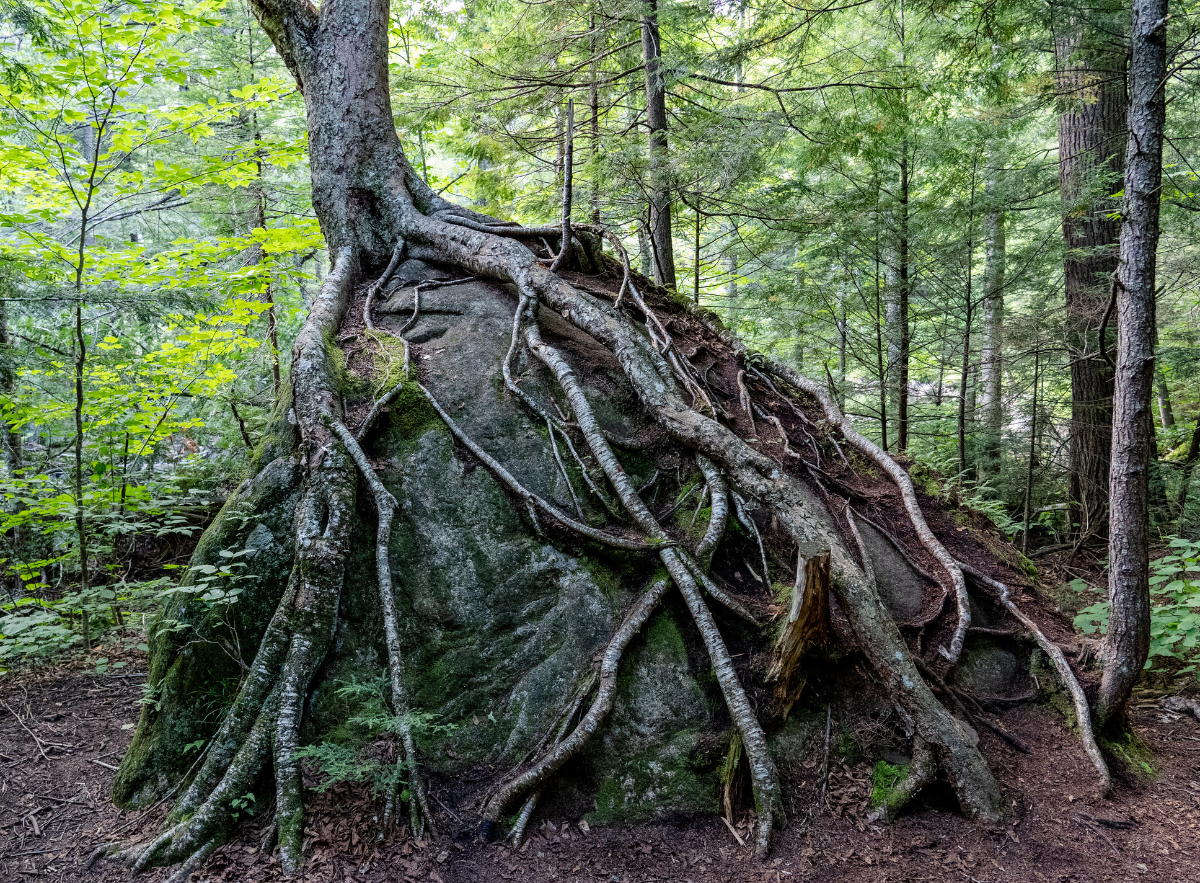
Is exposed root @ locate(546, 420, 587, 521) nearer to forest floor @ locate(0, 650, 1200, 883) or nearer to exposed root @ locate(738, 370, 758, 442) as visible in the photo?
exposed root @ locate(738, 370, 758, 442)

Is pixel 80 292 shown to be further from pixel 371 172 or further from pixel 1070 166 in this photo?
pixel 1070 166

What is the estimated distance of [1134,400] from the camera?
3.64m

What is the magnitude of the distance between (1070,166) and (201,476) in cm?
1262

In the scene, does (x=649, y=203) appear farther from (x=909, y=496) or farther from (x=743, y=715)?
(x=743, y=715)

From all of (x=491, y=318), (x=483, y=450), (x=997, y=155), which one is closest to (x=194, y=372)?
(x=491, y=318)

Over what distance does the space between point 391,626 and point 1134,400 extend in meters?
4.70

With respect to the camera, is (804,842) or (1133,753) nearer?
(804,842)

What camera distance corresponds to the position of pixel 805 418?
5.99m

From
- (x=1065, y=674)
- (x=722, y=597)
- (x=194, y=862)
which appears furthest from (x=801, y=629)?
(x=194, y=862)

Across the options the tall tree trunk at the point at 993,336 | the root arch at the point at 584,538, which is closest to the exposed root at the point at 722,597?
the root arch at the point at 584,538

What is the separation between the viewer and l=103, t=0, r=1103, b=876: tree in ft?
11.0

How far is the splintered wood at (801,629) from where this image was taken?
3420 mm

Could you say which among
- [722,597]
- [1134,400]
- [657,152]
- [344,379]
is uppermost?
[657,152]

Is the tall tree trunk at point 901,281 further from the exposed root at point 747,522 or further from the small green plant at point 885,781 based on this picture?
the small green plant at point 885,781
